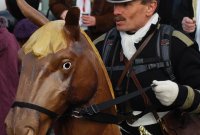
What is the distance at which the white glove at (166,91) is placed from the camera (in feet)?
8.09

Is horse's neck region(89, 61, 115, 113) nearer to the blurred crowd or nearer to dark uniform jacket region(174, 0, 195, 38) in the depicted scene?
the blurred crowd

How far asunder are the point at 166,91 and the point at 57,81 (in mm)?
617

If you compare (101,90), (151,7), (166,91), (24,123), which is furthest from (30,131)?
(151,7)

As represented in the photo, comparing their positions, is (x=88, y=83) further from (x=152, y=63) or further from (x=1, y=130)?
(x=1, y=130)

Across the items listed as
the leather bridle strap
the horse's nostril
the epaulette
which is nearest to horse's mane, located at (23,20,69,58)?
the leather bridle strap

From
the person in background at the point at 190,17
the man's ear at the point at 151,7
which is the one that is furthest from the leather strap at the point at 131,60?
the person in background at the point at 190,17

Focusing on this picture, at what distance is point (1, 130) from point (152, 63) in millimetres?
1376

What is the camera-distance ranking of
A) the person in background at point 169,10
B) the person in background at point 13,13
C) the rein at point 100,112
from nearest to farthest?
1. the rein at point 100,112
2. the person in background at point 169,10
3. the person in background at point 13,13

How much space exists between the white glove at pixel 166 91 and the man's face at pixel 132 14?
0.40 meters

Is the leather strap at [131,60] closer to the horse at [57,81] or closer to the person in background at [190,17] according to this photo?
the horse at [57,81]

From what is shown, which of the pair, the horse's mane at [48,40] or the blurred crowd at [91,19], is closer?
the horse's mane at [48,40]

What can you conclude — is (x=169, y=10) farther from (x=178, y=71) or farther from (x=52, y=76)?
(x=52, y=76)

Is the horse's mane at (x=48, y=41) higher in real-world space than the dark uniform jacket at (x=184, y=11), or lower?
higher

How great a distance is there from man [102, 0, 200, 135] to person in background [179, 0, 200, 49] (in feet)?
4.82
